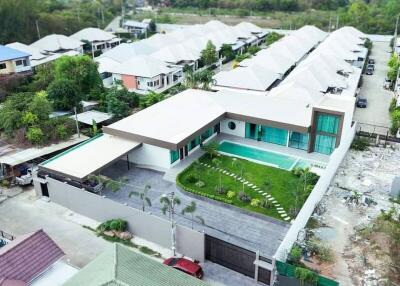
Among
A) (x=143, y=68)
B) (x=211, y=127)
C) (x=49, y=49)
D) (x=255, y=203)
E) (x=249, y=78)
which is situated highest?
(x=49, y=49)

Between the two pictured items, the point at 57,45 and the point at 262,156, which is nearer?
the point at 262,156

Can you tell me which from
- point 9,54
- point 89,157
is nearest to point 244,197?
point 89,157

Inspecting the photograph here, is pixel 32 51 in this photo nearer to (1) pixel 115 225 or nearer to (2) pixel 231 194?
(1) pixel 115 225

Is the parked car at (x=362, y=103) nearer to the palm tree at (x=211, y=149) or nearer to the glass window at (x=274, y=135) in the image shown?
the glass window at (x=274, y=135)

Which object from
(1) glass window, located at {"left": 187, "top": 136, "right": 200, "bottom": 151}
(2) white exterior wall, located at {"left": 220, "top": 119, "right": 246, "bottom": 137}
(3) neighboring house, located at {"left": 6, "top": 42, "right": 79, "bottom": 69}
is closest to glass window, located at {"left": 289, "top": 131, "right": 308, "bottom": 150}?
(2) white exterior wall, located at {"left": 220, "top": 119, "right": 246, "bottom": 137}

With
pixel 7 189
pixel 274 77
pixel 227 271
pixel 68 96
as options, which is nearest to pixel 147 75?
pixel 68 96

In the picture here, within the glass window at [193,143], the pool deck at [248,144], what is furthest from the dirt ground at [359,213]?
the glass window at [193,143]
